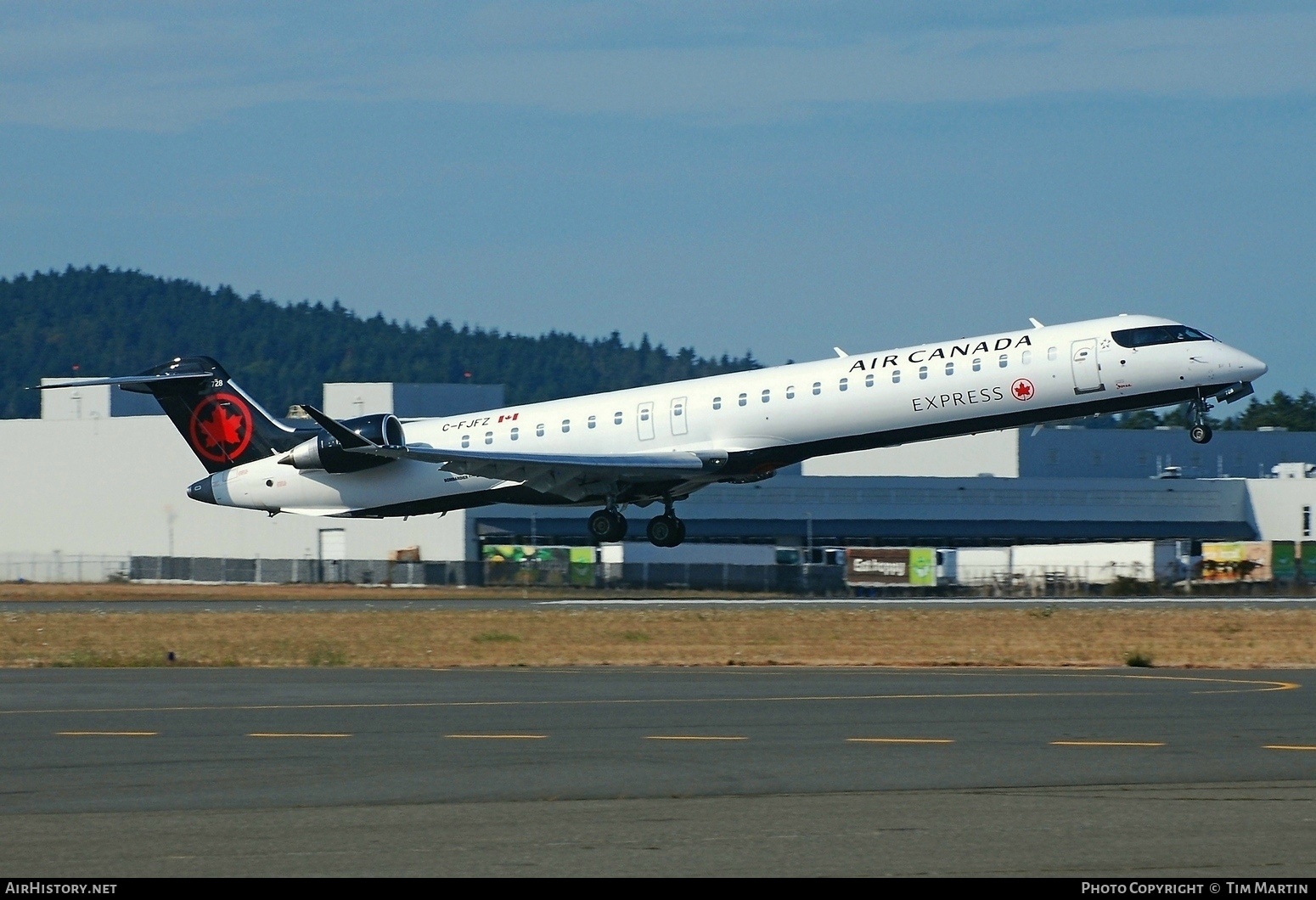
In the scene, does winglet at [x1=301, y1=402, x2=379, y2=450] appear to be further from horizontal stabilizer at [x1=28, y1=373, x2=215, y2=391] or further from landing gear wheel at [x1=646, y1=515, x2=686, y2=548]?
landing gear wheel at [x1=646, y1=515, x2=686, y2=548]

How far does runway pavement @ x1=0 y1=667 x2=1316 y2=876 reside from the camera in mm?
10781

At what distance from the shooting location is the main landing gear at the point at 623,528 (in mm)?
43500

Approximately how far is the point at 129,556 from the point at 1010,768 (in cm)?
6552

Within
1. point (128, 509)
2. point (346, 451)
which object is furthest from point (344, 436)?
point (128, 509)

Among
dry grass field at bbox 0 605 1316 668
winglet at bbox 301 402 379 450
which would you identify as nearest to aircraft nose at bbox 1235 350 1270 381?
dry grass field at bbox 0 605 1316 668

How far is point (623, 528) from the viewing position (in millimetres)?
43562

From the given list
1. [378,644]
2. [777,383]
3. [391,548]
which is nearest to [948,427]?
[777,383]

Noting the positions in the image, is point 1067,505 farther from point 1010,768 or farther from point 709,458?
point 1010,768

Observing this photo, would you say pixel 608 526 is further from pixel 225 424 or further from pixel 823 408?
pixel 225 424

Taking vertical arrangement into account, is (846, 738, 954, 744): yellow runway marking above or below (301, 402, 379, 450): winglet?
below

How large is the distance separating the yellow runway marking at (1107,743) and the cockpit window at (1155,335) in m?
21.9

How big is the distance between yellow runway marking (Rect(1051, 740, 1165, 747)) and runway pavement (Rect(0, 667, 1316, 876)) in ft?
0.21

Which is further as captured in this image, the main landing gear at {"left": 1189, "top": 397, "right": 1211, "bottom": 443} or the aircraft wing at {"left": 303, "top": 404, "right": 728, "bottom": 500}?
the aircraft wing at {"left": 303, "top": 404, "right": 728, "bottom": 500}

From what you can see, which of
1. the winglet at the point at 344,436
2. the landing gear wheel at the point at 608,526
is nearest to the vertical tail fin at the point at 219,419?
the winglet at the point at 344,436
